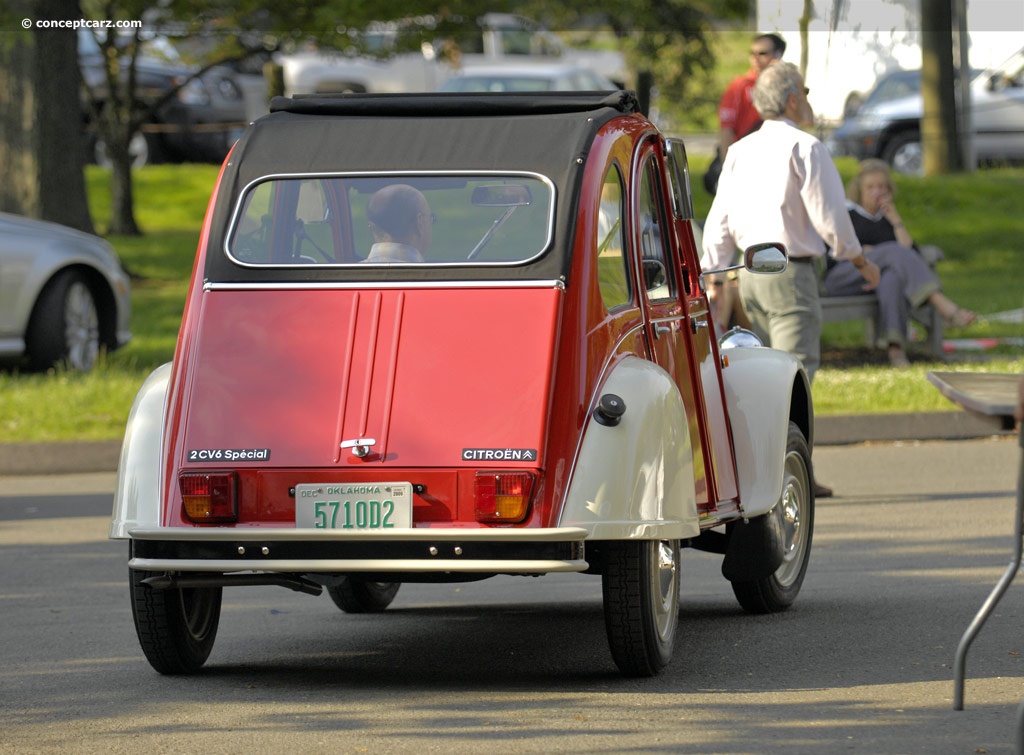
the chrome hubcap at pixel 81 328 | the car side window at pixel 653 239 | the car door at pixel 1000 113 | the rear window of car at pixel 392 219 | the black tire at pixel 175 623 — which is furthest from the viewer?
the car door at pixel 1000 113

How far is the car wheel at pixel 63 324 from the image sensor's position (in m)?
14.1

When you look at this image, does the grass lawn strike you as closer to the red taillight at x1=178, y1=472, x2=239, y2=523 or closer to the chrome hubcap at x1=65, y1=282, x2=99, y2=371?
the chrome hubcap at x1=65, y1=282, x2=99, y2=371

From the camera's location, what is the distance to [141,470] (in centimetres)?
607

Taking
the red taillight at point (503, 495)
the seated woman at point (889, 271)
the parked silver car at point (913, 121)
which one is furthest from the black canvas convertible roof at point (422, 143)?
the parked silver car at point (913, 121)

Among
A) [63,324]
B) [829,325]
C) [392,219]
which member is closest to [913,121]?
[829,325]

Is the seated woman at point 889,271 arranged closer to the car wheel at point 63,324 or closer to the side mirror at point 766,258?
the car wheel at point 63,324

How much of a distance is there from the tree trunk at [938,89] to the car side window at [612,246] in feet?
59.3

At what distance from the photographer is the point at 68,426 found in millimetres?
12641

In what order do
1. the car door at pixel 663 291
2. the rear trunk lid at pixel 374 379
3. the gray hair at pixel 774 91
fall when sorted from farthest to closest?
the gray hair at pixel 774 91 < the car door at pixel 663 291 < the rear trunk lid at pixel 374 379

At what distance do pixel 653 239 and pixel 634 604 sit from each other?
155 centimetres

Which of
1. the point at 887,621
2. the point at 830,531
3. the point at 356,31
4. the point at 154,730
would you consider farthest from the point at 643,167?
the point at 356,31

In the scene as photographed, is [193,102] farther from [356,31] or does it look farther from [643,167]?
[643,167]

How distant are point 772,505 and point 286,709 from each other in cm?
217

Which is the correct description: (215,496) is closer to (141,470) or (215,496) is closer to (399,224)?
(141,470)
